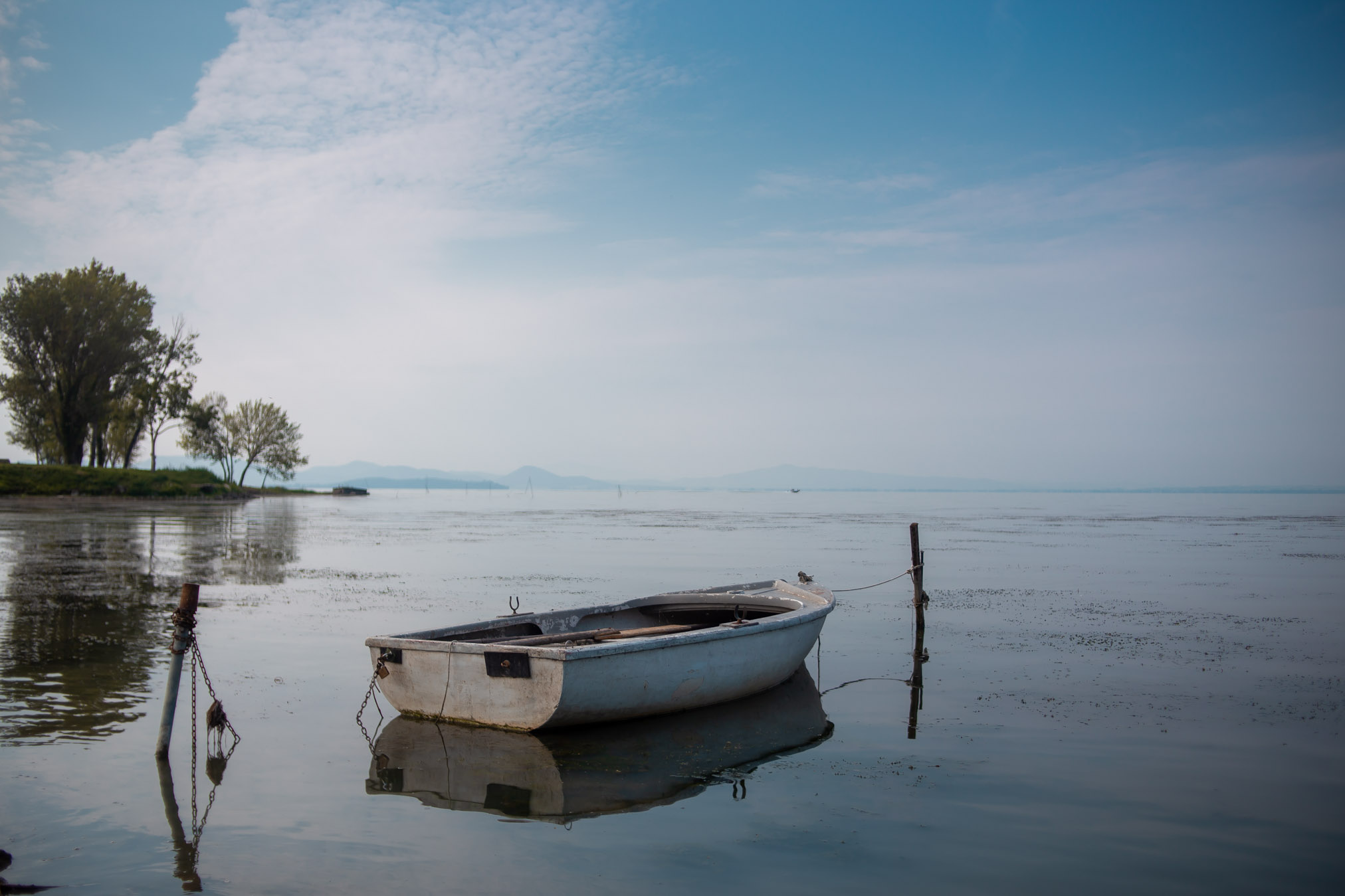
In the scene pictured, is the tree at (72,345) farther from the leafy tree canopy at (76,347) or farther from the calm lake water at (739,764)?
the calm lake water at (739,764)

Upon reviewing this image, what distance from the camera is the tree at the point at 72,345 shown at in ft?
184

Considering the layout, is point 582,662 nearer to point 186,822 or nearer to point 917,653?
point 186,822

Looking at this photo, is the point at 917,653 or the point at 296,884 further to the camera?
the point at 917,653

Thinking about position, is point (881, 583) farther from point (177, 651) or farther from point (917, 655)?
point (177, 651)

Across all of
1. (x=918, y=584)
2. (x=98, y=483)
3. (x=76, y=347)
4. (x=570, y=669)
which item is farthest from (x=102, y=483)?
(x=570, y=669)

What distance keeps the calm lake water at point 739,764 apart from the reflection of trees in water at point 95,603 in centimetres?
9

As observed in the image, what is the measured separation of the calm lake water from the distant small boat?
29cm

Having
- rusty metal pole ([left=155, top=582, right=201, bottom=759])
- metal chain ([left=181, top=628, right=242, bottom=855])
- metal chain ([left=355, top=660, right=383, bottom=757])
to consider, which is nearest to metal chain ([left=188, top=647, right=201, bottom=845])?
metal chain ([left=181, top=628, right=242, bottom=855])

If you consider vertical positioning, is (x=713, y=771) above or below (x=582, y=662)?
below

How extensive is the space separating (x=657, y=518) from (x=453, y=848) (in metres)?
56.3

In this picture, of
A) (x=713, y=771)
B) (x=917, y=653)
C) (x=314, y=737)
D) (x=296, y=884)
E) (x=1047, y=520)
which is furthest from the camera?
(x=1047, y=520)

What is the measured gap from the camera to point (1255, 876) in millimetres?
5922

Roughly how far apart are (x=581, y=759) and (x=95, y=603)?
12.8 m

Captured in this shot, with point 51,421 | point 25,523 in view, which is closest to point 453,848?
point 25,523
